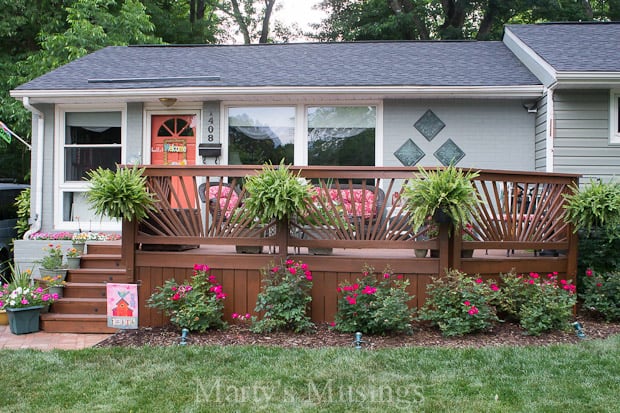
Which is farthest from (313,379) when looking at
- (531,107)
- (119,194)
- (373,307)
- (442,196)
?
(531,107)

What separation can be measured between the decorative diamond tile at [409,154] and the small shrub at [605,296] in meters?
2.81

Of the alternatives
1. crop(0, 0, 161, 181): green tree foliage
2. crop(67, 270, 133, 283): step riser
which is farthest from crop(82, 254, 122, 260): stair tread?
crop(0, 0, 161, 181): green tree foliage

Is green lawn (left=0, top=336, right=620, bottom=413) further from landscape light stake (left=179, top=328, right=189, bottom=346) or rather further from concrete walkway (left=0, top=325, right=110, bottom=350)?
concrete walkway (left=0, top=325, right=110, bottom=350)

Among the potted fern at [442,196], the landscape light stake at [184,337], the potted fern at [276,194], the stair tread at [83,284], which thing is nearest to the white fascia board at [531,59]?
the potted fern at [442,196]

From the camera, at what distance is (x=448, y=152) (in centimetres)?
721

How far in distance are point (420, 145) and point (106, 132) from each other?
4804mm

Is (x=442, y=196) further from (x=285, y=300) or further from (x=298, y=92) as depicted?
(x=298, y=92)

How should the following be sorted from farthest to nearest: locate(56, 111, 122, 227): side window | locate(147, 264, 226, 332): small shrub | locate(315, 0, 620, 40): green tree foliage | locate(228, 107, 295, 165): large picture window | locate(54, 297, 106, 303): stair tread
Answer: locate(315, 0, 620, 40): green tree foliage, locate(56, 111, 122, 227): side window, locate(228, 107, 295, 165): large picture window, locate(54, 297, 106, 303): stair tread, locate(147, 264, 226, 332): small shrub

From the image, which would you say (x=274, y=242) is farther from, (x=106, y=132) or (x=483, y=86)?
(x=106, y=132)

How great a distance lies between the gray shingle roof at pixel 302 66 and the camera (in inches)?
285

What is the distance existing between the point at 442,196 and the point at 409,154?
121 inches

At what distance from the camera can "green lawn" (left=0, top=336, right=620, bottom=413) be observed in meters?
3.05

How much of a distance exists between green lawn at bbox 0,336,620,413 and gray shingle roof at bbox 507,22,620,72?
388 centimetres

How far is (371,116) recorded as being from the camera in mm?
7406
